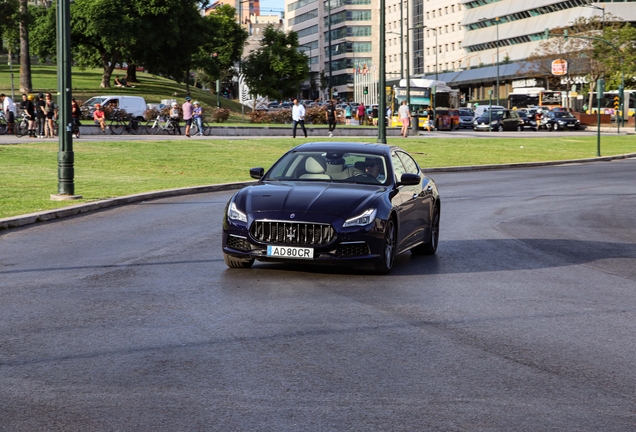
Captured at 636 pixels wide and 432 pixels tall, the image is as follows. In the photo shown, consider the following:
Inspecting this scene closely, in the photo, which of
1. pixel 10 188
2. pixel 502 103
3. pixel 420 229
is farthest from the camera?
pixel 502 103

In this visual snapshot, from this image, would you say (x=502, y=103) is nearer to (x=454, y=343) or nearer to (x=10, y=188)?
(x=10, y=188)

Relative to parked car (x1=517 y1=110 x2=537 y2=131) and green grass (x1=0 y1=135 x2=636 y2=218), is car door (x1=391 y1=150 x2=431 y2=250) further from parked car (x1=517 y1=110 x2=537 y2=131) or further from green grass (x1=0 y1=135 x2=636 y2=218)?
parked car (x1=517 y1=110 x2=537 y2=131)

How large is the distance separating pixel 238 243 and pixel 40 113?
107ft

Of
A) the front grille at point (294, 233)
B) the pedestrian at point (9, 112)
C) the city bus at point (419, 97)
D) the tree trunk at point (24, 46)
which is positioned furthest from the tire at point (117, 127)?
the front grille at point (294, 233)

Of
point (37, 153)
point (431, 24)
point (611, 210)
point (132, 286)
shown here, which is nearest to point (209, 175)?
point (37, 153)

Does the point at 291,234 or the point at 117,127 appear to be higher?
the point at 117,127

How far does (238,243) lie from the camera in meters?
11.4

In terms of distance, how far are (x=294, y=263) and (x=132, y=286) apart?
6.62 ft

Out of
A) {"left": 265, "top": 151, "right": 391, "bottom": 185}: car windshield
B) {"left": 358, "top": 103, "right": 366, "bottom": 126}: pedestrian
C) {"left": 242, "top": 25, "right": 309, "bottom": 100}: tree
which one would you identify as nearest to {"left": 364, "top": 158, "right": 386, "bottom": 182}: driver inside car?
{"left": 265, "top": 151, "right": 391, "bottom": 185}: car windshield

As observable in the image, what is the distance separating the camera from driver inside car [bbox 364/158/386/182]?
12367 millimetres

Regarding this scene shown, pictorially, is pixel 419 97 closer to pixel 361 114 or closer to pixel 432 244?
pixel 361 114

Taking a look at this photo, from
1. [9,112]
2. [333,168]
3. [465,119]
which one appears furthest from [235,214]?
[465,119]

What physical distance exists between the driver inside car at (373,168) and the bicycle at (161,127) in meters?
37.5

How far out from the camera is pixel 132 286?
1049 cm
